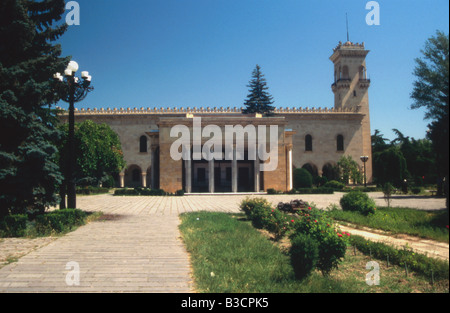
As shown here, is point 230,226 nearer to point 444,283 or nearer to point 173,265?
point 173,265

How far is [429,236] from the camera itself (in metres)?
2.41

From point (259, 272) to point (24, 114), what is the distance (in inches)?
357

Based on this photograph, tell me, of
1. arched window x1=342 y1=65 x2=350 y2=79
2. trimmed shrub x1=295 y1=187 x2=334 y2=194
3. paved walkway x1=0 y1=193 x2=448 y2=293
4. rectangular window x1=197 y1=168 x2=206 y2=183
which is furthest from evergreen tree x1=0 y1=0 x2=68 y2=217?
arched window x1=342 y1=65 x2=350 y2=79

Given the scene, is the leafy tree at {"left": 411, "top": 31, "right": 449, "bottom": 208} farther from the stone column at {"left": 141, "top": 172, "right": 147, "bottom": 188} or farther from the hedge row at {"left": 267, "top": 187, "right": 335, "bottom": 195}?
the stone column at {"left": 141, "top": 172, "right": 147, "bottom": 188}

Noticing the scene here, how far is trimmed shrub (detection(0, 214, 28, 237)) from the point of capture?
30.3ft

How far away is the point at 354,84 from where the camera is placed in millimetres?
49156

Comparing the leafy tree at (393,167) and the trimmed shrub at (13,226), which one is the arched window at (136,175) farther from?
the leafy tree at (393,167)

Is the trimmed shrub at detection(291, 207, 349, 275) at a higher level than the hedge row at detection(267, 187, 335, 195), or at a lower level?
higher

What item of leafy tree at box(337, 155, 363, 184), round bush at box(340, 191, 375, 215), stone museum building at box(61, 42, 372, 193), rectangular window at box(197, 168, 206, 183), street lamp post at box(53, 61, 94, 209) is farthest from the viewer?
stone museum building at box(61, 42, 372, 193)

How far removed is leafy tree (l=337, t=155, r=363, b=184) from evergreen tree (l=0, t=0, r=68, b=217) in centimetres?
3952

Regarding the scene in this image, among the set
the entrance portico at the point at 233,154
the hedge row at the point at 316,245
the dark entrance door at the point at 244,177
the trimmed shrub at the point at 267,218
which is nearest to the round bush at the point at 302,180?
the entrance portico at the point at 233,154

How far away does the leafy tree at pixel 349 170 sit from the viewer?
41688mm

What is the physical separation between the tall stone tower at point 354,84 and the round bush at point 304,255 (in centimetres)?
4691

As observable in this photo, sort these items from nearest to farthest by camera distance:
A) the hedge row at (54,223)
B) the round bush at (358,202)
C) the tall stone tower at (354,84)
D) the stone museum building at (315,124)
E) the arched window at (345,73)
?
the round bush at (358,202) → the hedge row at (54,223) → the stone museum building at (315,124) → the tall stone tower at (354,84) → the arched window at (345,73)
